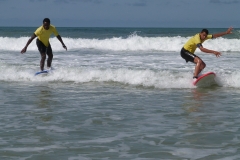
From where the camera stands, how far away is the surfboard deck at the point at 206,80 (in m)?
10.5

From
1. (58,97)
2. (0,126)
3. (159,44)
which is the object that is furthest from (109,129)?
(159,44)

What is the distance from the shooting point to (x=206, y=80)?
10.6 m

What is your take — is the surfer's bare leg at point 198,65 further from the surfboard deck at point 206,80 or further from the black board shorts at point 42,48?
the black board shorts at point 42,48

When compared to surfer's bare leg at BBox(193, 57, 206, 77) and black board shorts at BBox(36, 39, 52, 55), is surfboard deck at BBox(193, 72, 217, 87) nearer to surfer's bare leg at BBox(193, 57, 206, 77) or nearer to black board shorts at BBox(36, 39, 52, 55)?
surfer's bare leg at BBox(193, 57, 206, 77)

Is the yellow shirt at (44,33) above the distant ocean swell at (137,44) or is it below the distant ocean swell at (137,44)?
above

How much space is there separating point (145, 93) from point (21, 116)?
3.54 metres

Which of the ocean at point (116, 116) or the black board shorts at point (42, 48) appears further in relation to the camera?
the black board shorts at point (42, 48)

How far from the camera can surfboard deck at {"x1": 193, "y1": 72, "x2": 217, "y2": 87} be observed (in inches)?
415

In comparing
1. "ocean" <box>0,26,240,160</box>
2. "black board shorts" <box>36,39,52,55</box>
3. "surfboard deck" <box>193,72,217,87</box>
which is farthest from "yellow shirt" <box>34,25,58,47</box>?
"surfboard deck" <box>193,72,217,87</box>

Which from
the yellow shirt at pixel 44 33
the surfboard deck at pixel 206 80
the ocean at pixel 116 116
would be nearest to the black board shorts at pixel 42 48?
the yellow shirt at pixel 44 33

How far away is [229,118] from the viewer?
6816 millimetres

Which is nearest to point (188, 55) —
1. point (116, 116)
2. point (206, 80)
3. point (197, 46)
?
point (197, 46)

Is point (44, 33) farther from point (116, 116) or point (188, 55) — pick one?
point (116, 116)

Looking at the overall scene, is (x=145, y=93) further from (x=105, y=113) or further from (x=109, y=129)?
(x=109, y=129)
